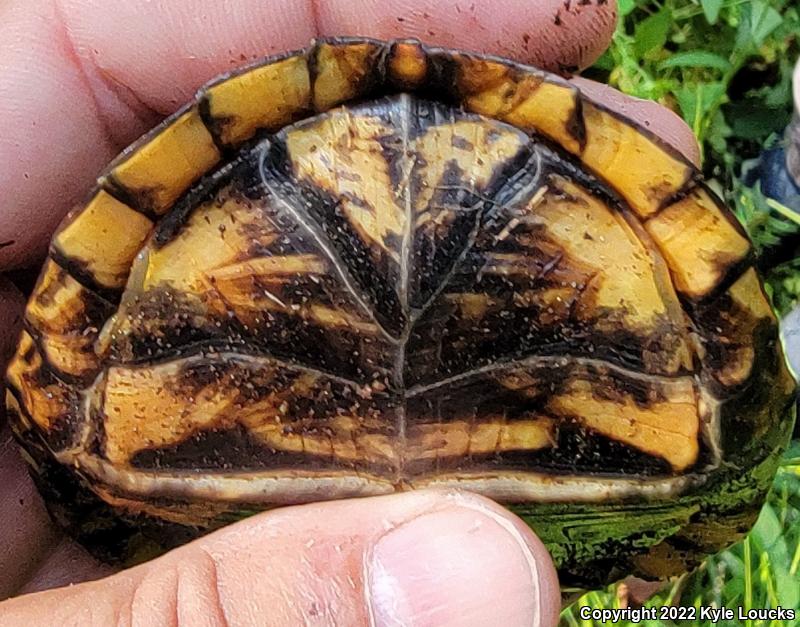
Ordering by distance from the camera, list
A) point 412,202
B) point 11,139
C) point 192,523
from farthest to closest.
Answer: point 11,139
point 192,523
point 412,202

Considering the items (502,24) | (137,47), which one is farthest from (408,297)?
(137,47)

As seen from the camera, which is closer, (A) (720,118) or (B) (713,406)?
(B) (713,406)

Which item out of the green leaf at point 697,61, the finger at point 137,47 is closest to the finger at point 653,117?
the finger at point 137,47

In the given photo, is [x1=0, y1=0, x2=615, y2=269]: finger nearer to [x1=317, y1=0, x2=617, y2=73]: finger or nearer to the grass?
[x1=317, y1=0, x2=617, y2=73]: finger

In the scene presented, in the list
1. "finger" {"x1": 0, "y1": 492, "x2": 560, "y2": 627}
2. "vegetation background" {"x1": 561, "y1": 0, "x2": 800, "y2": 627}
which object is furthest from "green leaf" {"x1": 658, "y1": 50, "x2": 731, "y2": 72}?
"finger" {"x1": 0, "y1": 492, "x2": 560, "y2": 627}

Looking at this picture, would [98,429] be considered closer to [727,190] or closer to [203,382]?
[203,382]

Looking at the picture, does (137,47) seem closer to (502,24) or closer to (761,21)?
(502,24)

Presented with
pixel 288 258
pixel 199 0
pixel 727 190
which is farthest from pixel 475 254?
pixel 727 190
